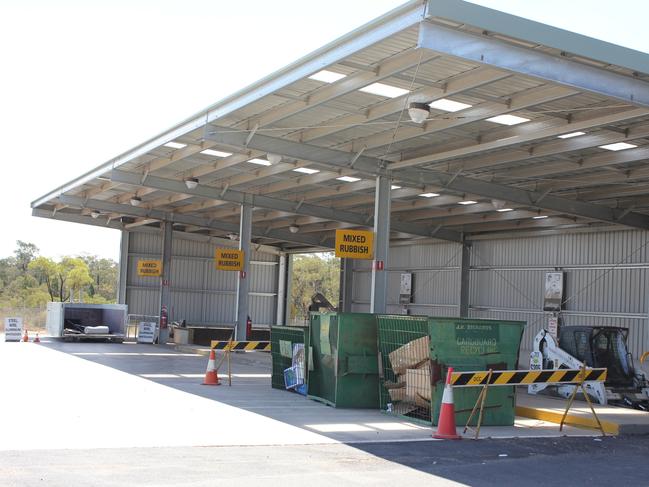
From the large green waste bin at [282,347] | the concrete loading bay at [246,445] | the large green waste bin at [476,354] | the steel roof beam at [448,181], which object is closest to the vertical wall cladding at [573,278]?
the steel roof beam at [448,181]

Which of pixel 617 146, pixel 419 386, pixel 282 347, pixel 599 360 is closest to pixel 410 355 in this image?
pixel 419 386

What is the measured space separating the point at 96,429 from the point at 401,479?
185 inches

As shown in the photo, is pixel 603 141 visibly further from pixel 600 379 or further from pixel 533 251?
pixel 533 251

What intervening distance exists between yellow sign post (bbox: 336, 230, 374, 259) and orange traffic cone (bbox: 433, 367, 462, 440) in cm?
892

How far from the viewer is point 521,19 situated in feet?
39.9

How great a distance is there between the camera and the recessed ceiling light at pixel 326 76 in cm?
1515

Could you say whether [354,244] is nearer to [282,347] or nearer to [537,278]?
[282,347]

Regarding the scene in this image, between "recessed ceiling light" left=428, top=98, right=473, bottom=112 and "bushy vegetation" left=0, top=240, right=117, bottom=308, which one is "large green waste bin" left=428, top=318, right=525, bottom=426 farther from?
"bushy vegetation" left=0, top=240, right=117, bottom=308

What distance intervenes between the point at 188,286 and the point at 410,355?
101 feet

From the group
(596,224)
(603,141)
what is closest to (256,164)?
(603,141)

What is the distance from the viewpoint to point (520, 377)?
42.9 ft

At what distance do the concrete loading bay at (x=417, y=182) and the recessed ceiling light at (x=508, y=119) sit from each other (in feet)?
0.13

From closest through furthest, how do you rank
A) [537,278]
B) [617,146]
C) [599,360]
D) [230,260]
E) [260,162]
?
[617,146] → [599,360] → [260,162] → [230,260] → [537,278]

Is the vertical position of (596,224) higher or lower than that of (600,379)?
higher
